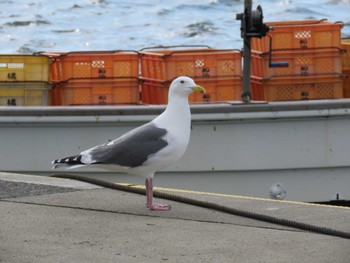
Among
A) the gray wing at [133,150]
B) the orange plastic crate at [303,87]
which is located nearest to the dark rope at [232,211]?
the gray wing at [133,150]

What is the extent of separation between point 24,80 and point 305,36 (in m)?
2.74

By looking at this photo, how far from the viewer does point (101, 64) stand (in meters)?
12.2

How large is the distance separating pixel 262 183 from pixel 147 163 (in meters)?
3.80

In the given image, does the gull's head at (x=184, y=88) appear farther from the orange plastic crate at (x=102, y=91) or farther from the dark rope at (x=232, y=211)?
the orange plastic crate at (x=102, y=91)

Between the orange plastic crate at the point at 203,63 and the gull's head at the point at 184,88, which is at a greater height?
the orange plastic crate at the point at 203,63

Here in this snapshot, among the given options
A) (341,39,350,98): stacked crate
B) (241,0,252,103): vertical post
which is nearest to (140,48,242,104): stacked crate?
(241,0,252,103): vertical post

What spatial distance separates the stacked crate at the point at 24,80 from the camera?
12172 millimetres

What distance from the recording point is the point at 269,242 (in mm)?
7062

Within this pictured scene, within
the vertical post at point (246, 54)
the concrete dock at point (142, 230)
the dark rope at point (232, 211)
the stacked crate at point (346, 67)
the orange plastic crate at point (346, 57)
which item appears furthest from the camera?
the orange plastic crate at point (346, 57)

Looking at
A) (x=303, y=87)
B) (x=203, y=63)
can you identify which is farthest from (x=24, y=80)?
(x=303, y=87)

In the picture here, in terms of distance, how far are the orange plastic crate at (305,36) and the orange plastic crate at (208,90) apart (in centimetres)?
49

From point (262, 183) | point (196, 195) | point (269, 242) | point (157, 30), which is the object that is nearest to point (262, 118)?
point (262, 183)

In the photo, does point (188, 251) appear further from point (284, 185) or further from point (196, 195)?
point (284, 185)

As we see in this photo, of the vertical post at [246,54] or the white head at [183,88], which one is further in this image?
the vertical post at [246,54]
